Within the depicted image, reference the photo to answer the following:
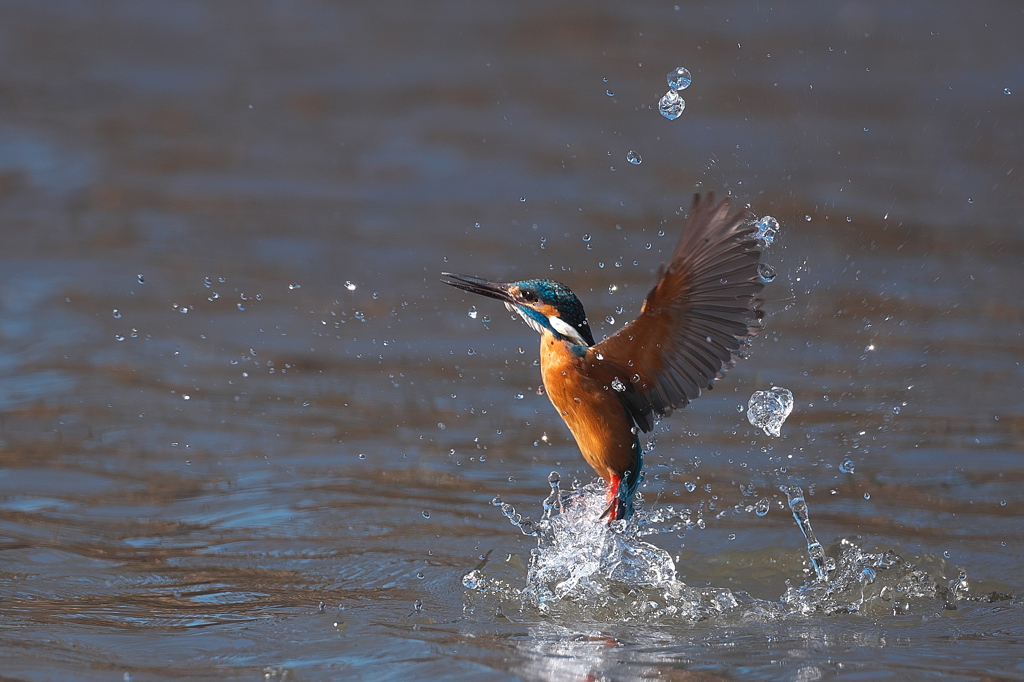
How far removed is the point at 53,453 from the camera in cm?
504

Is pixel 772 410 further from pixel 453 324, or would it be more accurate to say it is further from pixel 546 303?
pixel 453 324

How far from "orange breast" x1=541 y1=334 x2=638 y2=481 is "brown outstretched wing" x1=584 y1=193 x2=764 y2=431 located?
0.04 metres

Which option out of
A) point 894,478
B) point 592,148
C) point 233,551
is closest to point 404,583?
point 233,551

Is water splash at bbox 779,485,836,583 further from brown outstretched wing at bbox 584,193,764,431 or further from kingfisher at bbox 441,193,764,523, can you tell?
brown outstretched wing at bbox 584,193,764,431

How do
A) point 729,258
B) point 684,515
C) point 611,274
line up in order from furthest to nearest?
point 611,274
point 684,515
point 729,258

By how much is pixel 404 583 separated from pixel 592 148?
204 inches

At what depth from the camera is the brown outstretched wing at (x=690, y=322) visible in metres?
3.46

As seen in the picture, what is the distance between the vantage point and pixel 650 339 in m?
3.63

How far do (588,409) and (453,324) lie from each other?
9.00ft

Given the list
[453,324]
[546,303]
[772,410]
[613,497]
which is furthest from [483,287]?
[453,324]

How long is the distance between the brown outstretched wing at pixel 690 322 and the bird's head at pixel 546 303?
0.12 meters

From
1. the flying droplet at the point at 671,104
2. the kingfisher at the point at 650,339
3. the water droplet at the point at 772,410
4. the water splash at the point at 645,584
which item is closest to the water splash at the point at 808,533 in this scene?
the water splash at the point at 645,584

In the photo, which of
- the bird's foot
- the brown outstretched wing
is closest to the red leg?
the bird's foot

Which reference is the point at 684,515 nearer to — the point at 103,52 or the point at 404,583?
the point at 404,583
